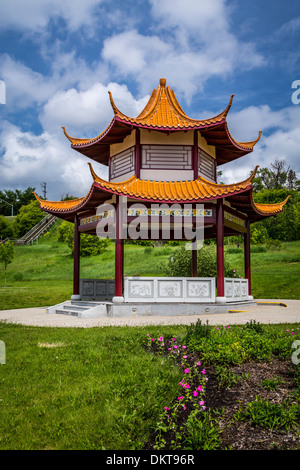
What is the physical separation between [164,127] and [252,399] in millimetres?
10606

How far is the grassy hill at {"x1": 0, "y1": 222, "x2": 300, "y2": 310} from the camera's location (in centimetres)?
2165

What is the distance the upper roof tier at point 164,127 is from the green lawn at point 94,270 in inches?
313

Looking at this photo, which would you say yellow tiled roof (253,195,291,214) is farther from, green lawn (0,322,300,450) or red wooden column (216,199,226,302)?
green lawn (0,322,300,450)

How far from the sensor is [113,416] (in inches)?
149

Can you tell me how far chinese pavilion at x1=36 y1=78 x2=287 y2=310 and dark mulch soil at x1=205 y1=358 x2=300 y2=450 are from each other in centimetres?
760

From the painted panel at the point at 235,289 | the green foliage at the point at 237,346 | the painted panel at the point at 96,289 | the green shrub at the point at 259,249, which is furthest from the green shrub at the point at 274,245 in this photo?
the green foliage at the point at 237,346

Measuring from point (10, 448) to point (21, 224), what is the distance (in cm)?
6721

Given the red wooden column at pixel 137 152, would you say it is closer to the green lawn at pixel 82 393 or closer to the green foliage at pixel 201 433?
the green lawn at pixel 82 393

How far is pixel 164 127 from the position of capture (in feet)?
43.1

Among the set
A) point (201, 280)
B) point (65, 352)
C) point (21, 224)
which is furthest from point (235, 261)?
point (21, 224)

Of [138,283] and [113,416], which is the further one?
[138,283]

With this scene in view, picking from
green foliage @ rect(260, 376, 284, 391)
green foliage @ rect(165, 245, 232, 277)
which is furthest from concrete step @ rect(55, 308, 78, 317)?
green foliage @ rect(260, 376, 284, 391)
